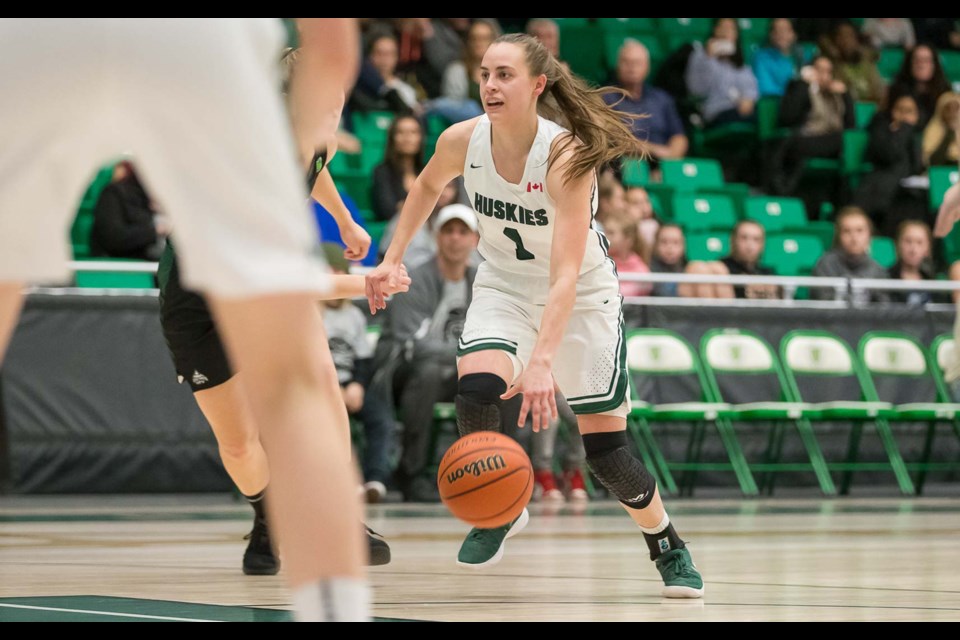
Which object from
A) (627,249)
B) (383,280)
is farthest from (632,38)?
(383,280)

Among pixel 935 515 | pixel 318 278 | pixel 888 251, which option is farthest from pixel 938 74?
pixel 318 278

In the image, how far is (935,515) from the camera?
9.47m

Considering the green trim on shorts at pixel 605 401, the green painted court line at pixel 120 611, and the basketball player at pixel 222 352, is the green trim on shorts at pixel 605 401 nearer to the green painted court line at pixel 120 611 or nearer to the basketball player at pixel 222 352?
the basketball player at pixel 222 352

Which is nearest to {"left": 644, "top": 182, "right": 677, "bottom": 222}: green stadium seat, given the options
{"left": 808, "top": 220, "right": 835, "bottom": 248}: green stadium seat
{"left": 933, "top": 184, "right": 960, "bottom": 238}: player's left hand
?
{"left": 808, "top": 220, "right": 835, "bottom": 248}: green stadium seat

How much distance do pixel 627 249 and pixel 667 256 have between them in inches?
25.0

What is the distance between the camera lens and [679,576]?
472 cm

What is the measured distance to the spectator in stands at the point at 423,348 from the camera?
33.2ft

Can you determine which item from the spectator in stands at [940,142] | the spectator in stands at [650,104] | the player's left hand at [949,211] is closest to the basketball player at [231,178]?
the player's left hand at [949,211]

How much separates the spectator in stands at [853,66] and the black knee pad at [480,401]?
12656 mm

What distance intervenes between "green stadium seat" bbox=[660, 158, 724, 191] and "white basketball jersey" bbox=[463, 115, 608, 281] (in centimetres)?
952

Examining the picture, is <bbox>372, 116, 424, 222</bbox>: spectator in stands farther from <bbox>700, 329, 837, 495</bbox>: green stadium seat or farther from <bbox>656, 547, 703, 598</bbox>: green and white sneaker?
<bbox>656, 547, 703, 598</bbox>: green and white sneaker
